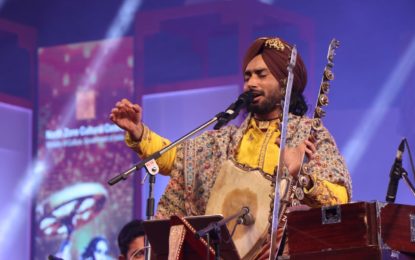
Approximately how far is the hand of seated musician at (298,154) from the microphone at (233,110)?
0.83ft

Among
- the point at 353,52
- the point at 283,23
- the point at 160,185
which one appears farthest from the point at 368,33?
the point at 160,185

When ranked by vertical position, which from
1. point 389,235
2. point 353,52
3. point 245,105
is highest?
point 353,52

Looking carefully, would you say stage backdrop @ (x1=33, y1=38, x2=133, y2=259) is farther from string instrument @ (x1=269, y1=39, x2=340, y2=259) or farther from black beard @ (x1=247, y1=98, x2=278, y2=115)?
string instrument @ (x1=269, y1=39, x2=340, y2=259)

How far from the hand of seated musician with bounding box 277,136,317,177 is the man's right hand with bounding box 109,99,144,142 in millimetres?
693

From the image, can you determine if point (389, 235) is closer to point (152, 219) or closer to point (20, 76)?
point (152, 219)

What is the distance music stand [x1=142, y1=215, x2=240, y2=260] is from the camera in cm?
333

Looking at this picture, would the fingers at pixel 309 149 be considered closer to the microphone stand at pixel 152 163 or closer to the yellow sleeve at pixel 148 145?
the microphone stand at pixel 152 163

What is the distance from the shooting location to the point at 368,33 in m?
5.64

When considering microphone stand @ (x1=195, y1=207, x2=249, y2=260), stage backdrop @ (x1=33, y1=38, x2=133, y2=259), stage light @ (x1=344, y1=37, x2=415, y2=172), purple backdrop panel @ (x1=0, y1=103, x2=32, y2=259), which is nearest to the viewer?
microphone stand @ (x1=195, y1=207, x2=249, y2=260)

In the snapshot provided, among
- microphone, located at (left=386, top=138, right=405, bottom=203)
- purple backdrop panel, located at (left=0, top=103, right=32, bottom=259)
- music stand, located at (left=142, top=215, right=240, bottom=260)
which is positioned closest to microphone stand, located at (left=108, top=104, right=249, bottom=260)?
music stand, located at (left=142, top=215, right=240, bottom=260)

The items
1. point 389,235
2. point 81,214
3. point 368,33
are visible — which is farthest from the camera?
point 81,214

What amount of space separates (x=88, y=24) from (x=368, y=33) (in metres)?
2.28

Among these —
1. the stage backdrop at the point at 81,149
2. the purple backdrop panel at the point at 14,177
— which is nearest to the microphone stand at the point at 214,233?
the stage backdrop at the point at 81,149

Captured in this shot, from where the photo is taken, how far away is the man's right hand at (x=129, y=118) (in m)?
3.75
